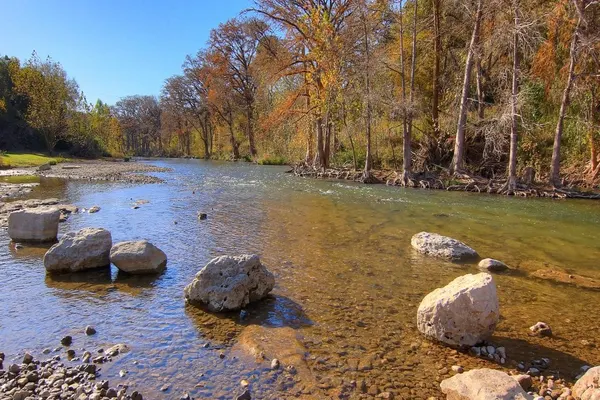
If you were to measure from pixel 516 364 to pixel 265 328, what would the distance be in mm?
3394

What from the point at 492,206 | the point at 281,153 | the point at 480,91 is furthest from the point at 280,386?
the point at 281,153

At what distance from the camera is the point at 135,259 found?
8.07 meters

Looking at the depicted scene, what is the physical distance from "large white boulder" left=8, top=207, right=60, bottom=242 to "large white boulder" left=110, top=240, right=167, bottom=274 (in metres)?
3.65

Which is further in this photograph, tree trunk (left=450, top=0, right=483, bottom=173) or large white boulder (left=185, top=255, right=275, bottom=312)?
tree trunk (left=450, top=0, right=483, bottom=173)

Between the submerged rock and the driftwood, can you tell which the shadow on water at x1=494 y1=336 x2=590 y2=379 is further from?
the driftwood

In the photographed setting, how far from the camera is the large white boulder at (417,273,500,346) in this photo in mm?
5320

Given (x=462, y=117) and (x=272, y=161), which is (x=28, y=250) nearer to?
(x=462, y=117)

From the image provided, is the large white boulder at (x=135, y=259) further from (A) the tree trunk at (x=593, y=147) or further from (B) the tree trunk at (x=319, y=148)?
(B) the tree trunk at (x=319, y=148)

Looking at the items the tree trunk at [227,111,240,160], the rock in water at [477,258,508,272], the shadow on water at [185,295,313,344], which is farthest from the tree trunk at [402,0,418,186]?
the tree trunk at [227,111,240,160]

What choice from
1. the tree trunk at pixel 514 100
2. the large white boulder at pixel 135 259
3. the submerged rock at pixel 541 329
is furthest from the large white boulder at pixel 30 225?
the tree trunk at pixel 514 100

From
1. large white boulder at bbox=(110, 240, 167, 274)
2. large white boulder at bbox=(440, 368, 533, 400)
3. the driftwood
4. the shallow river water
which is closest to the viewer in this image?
large white boulder at bbox=(440, 368, 533, 400)

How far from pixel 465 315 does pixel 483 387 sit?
1428 mm

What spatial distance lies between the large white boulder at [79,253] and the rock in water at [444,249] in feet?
24.5

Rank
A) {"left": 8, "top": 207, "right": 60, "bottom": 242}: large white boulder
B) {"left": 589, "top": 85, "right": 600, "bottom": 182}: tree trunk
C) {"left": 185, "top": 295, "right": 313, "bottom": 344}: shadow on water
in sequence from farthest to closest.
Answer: {"left": 589, "top": 85, "right": 600, "bottom": 182}: tree trunk
{"left": 8, "top": 207, "right": 60, "bottom": 242}: large white boulder
{"left": 185, "top": 295, "right": 313, "bottom": 344}: shadow on water
